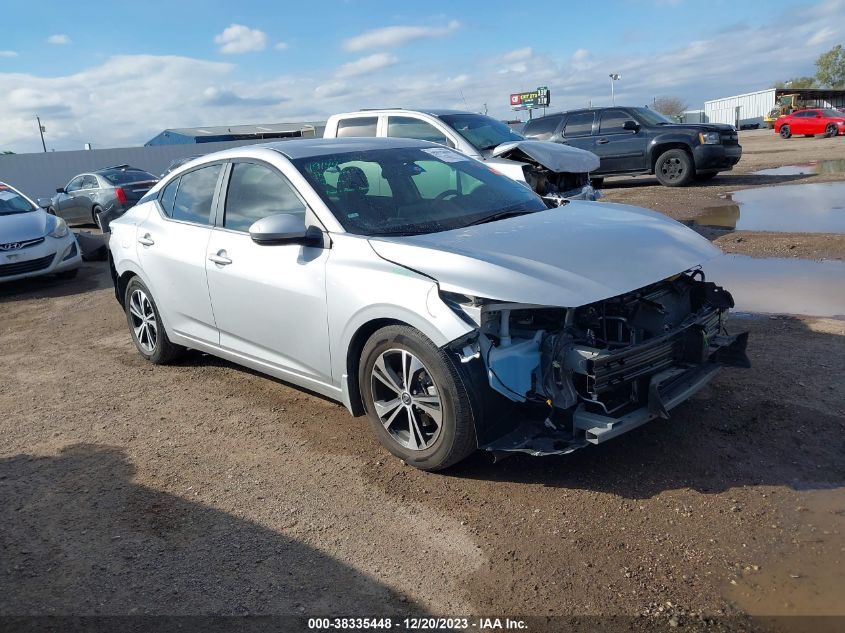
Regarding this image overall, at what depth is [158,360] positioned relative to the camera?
6.00 m

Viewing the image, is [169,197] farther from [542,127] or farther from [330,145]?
[542,127]

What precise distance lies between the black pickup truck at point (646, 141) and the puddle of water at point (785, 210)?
1229 millimetres

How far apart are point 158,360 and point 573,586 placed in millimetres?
4290

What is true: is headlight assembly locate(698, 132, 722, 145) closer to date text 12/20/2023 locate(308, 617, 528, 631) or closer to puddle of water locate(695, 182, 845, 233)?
puddle of water locate(695, 182, 845, 233)

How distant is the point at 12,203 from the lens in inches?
434

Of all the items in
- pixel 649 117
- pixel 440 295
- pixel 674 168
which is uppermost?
pixel 649 117

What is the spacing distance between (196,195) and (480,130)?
19.0ft

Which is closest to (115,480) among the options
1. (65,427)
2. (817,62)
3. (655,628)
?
(65,427)

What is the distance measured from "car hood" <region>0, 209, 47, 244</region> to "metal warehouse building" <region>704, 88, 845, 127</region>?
63.7 metres

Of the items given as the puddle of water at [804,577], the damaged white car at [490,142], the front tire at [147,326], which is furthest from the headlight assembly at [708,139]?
the puddle of water at [804,577]

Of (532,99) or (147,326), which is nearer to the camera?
(147,326)

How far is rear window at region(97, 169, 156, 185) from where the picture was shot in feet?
55.8

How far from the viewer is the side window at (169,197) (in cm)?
554

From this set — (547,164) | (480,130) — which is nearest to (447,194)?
(547,164)
